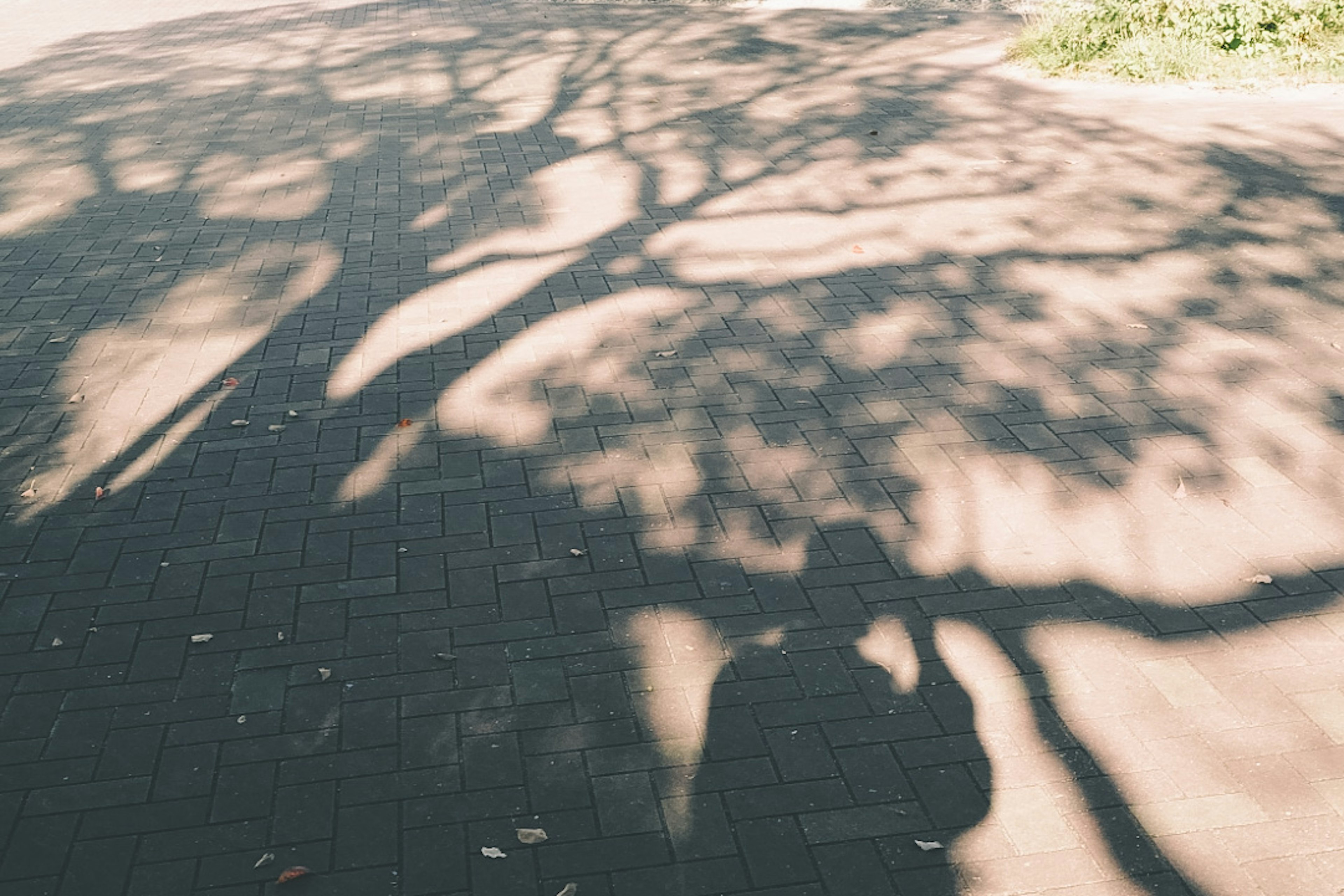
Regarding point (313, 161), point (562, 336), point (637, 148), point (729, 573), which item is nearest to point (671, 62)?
point (637, 148)

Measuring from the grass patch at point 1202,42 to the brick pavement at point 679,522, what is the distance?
8.93 ft

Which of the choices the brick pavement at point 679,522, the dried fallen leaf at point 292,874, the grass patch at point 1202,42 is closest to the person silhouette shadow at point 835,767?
the brick pavement at point 679,522

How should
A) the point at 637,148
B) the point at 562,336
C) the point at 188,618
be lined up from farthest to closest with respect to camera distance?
1. the point at 637,148
2. the point at 562,336
3. the point at 188,618

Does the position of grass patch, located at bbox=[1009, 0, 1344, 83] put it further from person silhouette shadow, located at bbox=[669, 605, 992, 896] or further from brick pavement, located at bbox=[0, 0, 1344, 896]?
person silhouette shadow, located at bbox=[669, 605, 992, 896]

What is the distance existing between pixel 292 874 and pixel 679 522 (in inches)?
87.1

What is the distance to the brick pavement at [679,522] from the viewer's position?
357 centimetres

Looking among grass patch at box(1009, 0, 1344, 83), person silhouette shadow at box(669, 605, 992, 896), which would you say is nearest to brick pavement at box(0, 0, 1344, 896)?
person silhouette shadow at box(669, 605, 992, 896)

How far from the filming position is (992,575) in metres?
4.66

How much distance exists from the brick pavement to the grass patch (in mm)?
2723

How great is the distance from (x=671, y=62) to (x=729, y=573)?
35.1ft

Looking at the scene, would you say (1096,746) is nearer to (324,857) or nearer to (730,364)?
(324,857)

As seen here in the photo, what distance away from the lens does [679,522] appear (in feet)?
16.5

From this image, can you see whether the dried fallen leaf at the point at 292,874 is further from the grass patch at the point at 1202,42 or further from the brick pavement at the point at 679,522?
the grass patch at the point at 1202,42

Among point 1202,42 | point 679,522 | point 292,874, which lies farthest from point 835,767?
point 1202,42
